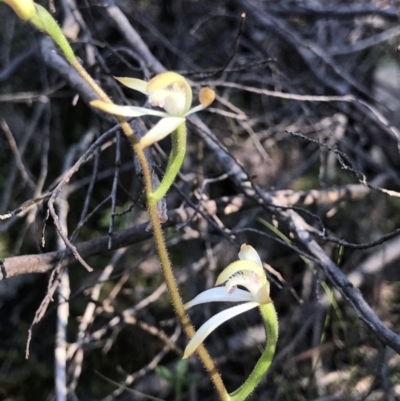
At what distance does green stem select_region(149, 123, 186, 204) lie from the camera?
0.74m

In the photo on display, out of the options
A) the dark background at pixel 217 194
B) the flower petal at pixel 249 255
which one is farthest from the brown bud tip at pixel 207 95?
the dark background at pixel 217 194

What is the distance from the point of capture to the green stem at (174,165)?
0.74m

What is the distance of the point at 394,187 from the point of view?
180 centimetres

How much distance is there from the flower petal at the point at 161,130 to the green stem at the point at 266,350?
312mm

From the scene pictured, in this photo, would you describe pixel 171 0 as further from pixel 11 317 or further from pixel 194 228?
pixel 11 317

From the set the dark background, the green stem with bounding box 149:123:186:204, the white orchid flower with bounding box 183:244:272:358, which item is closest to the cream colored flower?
the green stem with bounding box 149:123:186:204

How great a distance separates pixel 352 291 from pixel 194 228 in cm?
69

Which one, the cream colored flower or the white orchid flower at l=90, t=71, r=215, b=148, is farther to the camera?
the white orchid flower at l=90, t=71, r=215, b=148

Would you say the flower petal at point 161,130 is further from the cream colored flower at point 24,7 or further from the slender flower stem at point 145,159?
the cream colored flower at point 24,7

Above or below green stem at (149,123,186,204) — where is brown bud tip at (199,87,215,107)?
above

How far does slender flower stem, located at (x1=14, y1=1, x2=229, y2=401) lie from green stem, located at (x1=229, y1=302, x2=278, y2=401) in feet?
0.09

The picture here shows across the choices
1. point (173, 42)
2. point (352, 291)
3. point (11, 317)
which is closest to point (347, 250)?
point (352, 291)

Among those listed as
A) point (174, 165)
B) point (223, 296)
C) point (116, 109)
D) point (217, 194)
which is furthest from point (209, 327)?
point (217, 194)

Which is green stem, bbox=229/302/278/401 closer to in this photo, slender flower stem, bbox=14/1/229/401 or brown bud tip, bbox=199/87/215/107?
slender flower stem, bbox=14/1/229/401
